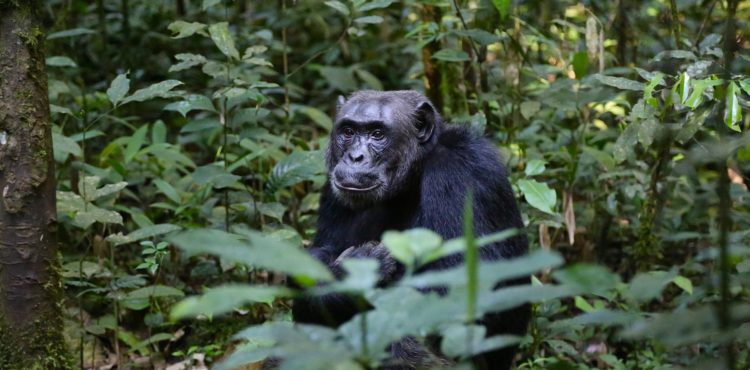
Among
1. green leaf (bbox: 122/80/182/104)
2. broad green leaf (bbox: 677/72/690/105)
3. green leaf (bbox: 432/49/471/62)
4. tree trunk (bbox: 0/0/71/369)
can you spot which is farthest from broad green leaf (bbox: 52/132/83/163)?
broad green leaf (bbox: 677/72/690/105)

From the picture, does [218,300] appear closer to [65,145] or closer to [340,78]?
[65,145]

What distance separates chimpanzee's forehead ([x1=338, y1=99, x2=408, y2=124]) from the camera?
575 cm

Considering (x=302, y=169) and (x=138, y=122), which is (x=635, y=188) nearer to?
(x=302, y=169)

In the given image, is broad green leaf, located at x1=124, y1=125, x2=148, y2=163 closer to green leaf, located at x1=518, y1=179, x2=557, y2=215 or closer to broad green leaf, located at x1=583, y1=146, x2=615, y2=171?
green leaf, located at x1=518, y1=179, x2=557, y2=215

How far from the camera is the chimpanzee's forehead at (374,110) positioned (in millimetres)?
5750

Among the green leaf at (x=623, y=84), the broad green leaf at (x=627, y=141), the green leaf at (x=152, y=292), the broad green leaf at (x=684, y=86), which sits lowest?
the green leaf at (x=152, y=292)

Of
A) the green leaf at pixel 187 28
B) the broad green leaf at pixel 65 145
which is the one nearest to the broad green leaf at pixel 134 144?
the broad green leaf at pixel 65 145

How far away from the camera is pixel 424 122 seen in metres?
5.86

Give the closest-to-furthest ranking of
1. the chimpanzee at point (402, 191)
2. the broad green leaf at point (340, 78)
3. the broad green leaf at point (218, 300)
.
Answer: the broad green leaf at point (218, 300), the chimpanzee at point (402, 191), the broad green leaf at point (340, 78)

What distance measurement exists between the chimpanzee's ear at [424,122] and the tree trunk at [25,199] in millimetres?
2327

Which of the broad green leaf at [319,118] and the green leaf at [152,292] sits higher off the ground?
the broad green leaf at [319,118]

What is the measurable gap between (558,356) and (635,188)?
155 centimetres

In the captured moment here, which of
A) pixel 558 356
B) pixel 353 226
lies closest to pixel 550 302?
pixel 558 356

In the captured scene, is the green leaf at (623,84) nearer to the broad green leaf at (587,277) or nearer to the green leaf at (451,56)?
the green leaf at (451,56)
